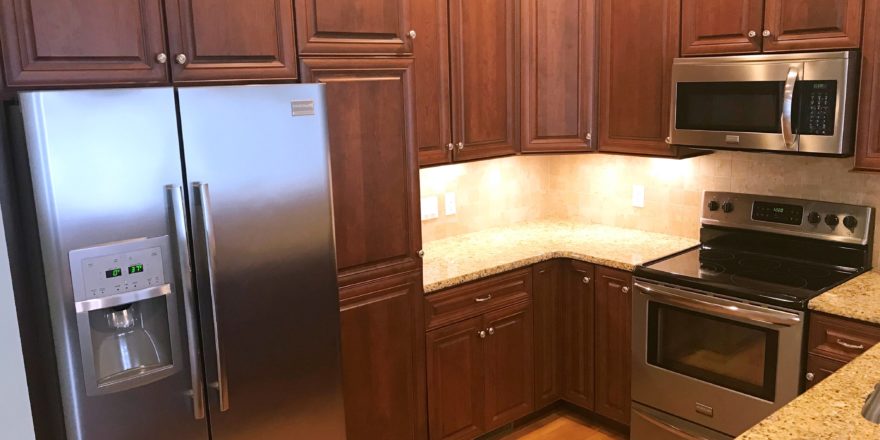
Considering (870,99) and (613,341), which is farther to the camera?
Answer: (613,341)

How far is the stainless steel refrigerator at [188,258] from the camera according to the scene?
6.23 feet

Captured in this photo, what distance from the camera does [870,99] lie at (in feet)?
8.67

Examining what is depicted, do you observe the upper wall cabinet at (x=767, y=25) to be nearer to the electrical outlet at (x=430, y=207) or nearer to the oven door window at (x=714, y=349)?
the oven door window at (x=714, y=349)

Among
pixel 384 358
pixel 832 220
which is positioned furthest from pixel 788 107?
pixel 384 358

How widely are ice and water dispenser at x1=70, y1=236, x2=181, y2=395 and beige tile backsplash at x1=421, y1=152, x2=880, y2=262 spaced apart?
1761 millimetres

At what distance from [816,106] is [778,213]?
65 centimetres

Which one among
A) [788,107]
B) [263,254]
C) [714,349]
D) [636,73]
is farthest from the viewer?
[636,73]

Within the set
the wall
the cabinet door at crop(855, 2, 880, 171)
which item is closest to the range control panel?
the cabinet door at crop(855, 2, 880, 171)

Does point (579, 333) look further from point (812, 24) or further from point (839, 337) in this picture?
point (812, 24)

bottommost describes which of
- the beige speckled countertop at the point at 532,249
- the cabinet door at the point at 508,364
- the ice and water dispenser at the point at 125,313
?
the cabinet door at the point at 508,364

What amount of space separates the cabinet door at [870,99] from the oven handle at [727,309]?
2.10ft

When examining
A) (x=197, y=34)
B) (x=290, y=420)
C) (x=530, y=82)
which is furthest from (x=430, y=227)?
(x=197, y=34)

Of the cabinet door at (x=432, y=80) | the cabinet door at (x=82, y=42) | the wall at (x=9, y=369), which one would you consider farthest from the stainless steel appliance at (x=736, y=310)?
the wall at (x=9, y=369)

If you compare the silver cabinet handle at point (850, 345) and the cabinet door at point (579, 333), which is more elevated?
the silver cabinet handle at point (850, 345)
